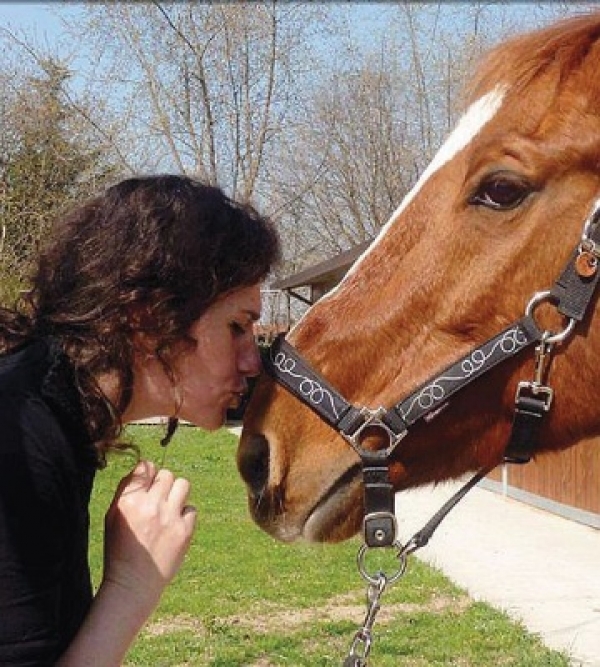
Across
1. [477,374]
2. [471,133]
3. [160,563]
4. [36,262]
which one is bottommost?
[160,563]

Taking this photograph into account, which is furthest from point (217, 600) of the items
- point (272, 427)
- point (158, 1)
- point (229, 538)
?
point (158, 1)

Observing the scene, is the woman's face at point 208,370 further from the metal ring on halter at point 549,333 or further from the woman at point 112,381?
the metal ring on halter at point 549,333

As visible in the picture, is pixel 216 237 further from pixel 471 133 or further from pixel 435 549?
pixel 435 549

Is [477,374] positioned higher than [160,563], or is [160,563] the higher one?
[477,374]

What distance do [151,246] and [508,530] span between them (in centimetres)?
690

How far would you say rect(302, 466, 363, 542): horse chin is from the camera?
2.04 m

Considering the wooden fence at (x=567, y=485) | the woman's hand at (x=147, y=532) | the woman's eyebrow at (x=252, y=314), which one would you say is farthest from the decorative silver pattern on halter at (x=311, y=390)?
the wooden fence at (x=567, y=485)

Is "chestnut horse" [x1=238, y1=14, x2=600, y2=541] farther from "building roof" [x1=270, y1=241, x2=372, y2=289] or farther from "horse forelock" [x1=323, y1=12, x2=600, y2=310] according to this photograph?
"building roof" [x1=270, y1=241, x2=372, y2=289]

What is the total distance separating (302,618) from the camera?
568cm

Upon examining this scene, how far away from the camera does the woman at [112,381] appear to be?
1504 mm

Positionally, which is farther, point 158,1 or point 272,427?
point 158,1

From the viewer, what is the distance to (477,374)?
6.57ft

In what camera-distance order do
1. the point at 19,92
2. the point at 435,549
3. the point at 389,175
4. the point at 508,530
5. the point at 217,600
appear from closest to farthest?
the point at 217,600
the point at 435,549
the point at 508,530
the point at 19,92
the point at 389,175

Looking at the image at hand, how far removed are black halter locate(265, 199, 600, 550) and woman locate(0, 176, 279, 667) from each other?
130 mm
